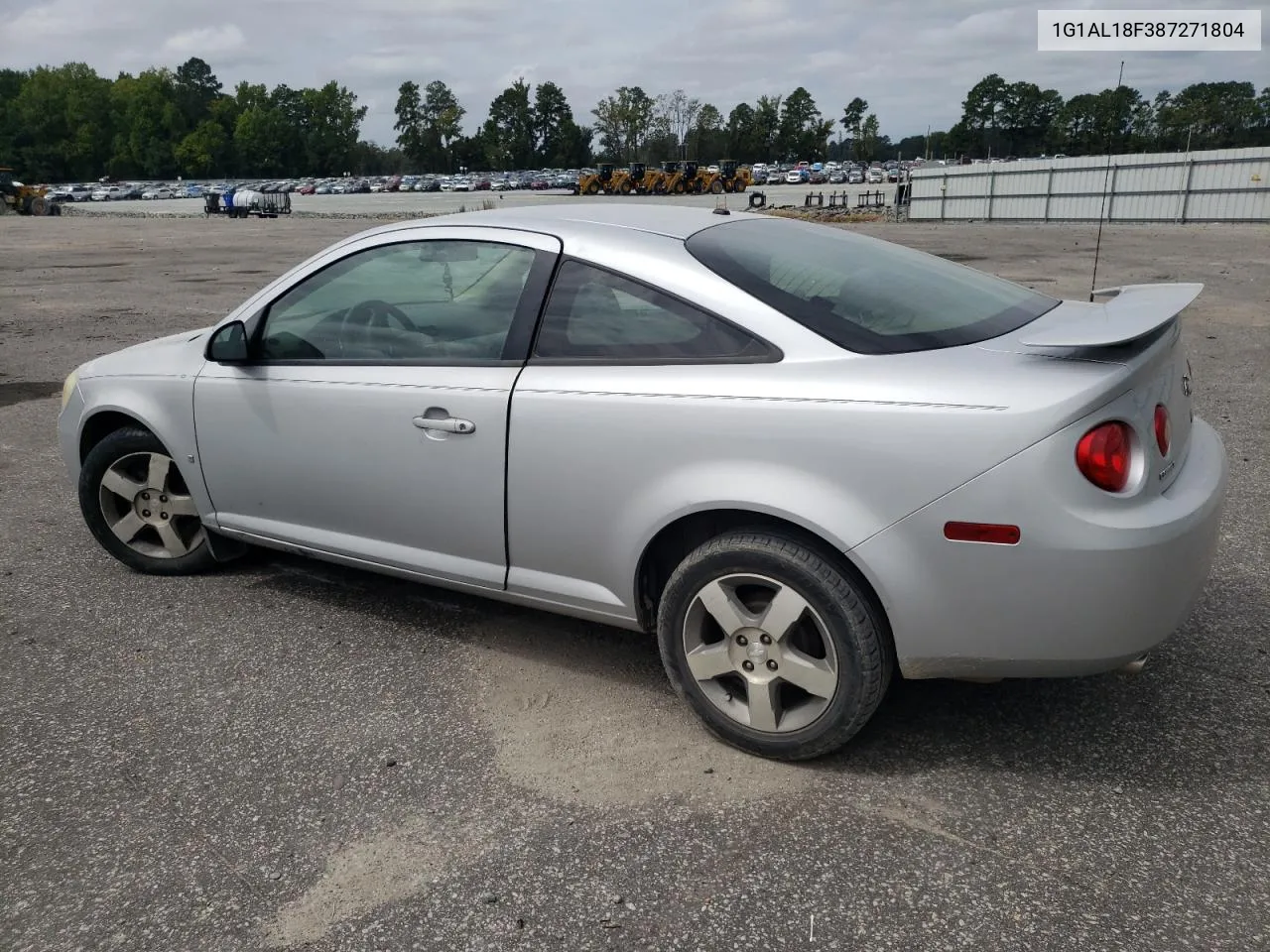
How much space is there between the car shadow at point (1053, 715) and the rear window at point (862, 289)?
3.81 feet

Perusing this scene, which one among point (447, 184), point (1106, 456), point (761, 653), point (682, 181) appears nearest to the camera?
point (1106, 456)

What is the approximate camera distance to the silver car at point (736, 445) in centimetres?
251

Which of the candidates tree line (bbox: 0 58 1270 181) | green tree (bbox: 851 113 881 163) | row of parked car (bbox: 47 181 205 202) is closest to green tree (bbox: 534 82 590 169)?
tree line (bbox: 0 58 1270 181)

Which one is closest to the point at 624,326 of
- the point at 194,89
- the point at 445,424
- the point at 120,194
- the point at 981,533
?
the point at 445,424

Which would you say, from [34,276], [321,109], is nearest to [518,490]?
[34,276]

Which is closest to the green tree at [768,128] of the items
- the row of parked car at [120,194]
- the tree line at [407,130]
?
the tree line at [407,130]

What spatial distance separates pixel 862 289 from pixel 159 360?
2.86 meters

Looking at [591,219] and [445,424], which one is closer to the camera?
[445,424]

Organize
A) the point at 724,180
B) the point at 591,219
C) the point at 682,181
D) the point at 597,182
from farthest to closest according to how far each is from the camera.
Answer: the point at 597,182 < the point at 682,181 < the point at 724,180 < the point at 591,219

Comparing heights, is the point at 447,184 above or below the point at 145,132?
below

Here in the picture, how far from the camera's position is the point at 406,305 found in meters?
3.66

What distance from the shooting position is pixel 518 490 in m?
3.16

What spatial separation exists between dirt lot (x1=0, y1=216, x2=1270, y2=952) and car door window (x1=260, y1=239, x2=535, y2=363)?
1084 millimetres

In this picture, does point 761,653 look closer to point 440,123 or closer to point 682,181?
point 682,181
